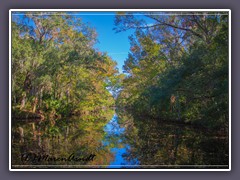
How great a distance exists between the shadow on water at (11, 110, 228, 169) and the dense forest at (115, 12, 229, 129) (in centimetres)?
23

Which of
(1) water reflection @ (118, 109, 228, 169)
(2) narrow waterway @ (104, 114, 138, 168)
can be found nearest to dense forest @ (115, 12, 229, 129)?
(1) water reflection @ (118, 109, 228, 169)

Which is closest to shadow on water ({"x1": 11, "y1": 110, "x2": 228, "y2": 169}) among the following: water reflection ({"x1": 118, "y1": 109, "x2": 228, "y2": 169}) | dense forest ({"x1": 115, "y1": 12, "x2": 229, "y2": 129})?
water reflection ({"x1": 118, "y1": 109, "x2": 228, "y2": 169})

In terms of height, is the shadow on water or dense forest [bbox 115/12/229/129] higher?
dense forest [bbox 115/12/229/129]

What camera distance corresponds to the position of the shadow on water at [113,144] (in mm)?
5738

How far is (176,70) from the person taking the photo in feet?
20.4

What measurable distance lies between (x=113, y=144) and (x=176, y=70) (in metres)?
1.57

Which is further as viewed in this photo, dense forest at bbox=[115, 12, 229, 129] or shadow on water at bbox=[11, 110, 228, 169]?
dense forest at bbox=[115, 12, 229, 129]

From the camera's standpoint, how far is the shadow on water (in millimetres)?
5738

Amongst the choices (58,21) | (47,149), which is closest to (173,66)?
(58,21)

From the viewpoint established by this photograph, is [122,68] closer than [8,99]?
No

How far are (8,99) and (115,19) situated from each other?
2018 millimetres

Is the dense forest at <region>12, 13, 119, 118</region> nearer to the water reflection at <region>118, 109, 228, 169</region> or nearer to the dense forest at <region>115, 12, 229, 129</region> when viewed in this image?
the dense forest at <region>115, 12, 229, 129</region>
